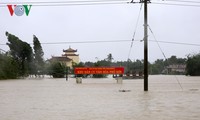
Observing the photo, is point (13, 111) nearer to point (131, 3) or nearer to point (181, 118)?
point (181, 118)

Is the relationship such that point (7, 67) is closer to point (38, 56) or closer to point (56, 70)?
point (38, 56)

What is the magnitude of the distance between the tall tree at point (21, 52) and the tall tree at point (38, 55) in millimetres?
2567

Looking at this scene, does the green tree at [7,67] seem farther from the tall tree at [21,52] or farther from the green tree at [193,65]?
the green tree at [193,65]

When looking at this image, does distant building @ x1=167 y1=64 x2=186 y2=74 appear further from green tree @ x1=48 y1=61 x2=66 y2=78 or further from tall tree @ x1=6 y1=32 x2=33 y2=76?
tall tree @ x1=6 y1=32 x2=33 y2=76

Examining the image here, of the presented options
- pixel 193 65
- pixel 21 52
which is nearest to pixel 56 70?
pixel 21 52

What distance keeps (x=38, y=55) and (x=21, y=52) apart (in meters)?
6.94

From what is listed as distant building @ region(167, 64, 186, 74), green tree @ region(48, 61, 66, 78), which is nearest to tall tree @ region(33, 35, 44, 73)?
green tree @ region(48, 61, 66, 78)

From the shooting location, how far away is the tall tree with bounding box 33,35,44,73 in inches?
3846

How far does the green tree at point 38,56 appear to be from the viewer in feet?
320

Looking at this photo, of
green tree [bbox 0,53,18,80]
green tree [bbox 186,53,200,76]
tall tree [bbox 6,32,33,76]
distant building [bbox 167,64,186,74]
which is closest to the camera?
green tree [bbox 0,53,18,80]

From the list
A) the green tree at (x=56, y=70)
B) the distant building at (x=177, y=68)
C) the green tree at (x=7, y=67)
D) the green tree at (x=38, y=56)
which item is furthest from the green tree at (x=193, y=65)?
the green tree at (x=7, y=67)

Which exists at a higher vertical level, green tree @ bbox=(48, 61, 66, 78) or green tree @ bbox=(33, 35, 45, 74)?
green tree @ bbox=(33, 35, 45, 74)

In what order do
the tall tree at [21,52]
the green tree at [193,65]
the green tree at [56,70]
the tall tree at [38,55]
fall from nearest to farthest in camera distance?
the tall tree at [21,52] → the tall tree at [38,55] → the green tree at [56,70] → the green tree at [193,65]

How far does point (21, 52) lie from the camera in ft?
306
